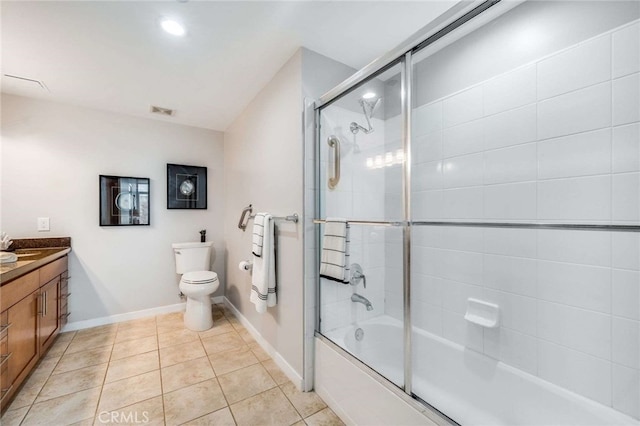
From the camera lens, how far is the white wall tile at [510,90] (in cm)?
144

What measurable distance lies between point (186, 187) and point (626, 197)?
3.57m

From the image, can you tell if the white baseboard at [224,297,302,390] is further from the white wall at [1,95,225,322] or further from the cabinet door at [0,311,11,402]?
the cabinet door at [0,311,11,402]

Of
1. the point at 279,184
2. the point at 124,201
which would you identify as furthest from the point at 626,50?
the point at 124,201

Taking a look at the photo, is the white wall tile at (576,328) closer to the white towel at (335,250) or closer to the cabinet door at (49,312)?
the white towel at (335,250)

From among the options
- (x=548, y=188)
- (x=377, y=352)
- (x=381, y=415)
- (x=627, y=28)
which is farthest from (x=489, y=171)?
(x=381, y=415)

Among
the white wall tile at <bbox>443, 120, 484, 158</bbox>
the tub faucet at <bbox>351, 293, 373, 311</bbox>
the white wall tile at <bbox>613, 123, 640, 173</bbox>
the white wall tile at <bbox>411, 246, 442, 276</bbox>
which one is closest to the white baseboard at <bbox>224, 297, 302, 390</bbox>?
the tub faucet at <bbox>351, 293, 373, 311</bbox>

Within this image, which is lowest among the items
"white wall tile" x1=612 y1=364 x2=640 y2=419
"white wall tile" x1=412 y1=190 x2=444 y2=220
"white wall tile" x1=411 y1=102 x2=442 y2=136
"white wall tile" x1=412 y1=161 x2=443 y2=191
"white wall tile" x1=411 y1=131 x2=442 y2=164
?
"white wall tile" x1=612 y1=364 x2=640 y2=419

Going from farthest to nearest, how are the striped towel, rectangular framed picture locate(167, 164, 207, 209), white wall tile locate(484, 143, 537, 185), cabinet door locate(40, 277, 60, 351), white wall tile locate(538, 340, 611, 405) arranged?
1. rectangular framed picture locate(167, 164, 207, 209)
2. the striped towel
3. cabinet door locate(40, 277, 60, 351)
4. white wall tile locate(484, 143, 537, 185)
5. white wall tile locate(538, 340, 611, 405)

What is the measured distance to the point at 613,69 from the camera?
3.92 feet

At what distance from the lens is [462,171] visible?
174 cm

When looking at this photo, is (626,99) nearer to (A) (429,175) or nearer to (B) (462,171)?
(B) (462,171)

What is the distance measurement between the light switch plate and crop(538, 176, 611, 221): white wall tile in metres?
3.95

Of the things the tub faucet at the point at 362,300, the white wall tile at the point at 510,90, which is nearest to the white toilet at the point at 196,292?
the tub faucet at the point at 362,300

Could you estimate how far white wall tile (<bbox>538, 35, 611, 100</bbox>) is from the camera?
4.00 feet
